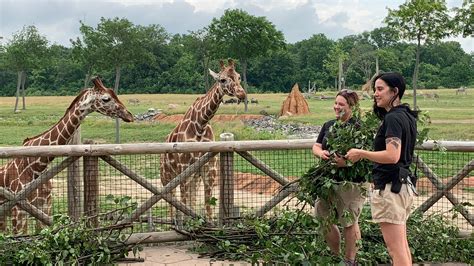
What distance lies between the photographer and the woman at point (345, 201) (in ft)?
15.3

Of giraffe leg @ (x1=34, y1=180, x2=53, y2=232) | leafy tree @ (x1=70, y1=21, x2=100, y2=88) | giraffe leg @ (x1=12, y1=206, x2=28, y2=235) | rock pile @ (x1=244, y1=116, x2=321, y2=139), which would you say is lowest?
rock pile @ (x1=244, y1=116, x2=321, y2=139)

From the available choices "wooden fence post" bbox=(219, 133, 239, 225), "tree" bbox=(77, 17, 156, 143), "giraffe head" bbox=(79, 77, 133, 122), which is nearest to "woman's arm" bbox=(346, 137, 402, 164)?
"wooden fence post" bbox=(219, 133, 239, 225)

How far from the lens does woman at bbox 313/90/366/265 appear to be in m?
4.67

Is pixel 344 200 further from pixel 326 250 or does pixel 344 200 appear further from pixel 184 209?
pixel 184 209

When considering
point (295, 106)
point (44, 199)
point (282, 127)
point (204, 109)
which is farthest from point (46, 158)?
point (295, 106)

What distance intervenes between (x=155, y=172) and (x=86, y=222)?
261 centimetres

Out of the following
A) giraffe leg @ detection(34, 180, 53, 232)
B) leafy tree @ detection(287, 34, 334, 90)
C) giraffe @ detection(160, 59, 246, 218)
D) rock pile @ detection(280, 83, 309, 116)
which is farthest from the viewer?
leafy tree @ detection(287, 34, 334, 90)

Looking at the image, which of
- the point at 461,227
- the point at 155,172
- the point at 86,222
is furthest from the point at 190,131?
the point at 461,227

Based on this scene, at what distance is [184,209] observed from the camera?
598cm

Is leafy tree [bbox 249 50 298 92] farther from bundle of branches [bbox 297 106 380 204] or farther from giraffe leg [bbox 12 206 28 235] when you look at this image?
bundle of branches [bbox 297 106 380 204]

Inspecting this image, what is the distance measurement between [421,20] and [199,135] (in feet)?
67.0

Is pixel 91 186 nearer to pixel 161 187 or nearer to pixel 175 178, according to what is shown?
pixel 161 187

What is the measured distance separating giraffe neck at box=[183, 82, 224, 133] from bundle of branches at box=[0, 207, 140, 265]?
77.4 inches

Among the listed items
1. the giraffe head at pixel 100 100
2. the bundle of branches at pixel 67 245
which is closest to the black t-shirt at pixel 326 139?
the bundle of branches at pixel 67 245
